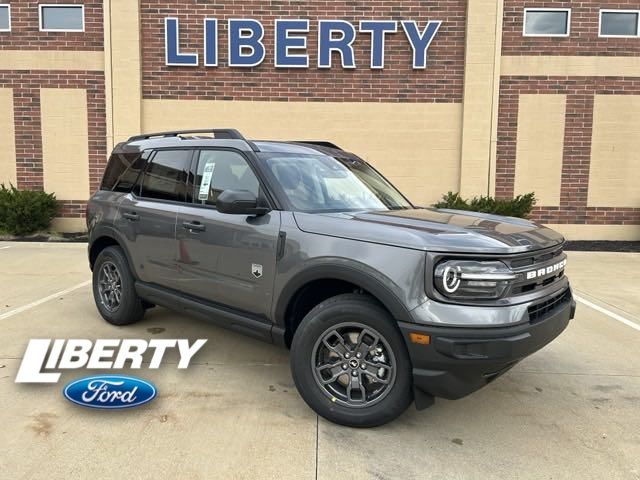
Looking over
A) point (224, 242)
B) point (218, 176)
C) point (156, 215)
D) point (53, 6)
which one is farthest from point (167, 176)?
point (53, 6)

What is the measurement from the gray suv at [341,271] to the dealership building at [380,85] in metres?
7.34

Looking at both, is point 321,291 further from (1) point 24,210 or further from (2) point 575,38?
(2) point 575,38

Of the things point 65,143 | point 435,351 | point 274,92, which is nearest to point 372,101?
point 274,92

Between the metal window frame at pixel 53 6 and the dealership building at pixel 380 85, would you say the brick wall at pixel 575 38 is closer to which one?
the dealership building at pixel 380 85

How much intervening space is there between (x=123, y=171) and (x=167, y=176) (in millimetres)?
894

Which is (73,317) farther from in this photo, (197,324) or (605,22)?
(605,22)

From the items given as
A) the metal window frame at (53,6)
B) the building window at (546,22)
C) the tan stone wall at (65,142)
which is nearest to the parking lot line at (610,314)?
the building window at (546,22)

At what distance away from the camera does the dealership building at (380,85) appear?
455 inches

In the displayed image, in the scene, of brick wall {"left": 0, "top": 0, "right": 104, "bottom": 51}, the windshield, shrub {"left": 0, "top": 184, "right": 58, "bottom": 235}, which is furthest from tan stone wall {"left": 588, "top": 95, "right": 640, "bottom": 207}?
shrub {"left": 0, "top": 184, "right": 58, "bottom": 235}

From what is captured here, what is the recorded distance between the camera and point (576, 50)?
1158 cm

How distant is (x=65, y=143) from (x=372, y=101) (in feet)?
23.8

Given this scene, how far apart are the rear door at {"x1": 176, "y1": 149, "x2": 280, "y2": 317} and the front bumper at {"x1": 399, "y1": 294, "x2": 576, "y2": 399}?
1.17 metres

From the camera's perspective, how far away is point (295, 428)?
3186 mm

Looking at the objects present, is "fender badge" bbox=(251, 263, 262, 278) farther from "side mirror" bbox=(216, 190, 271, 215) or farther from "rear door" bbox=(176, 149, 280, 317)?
"side mirror" bbox=(216, 190, 271, 215)
